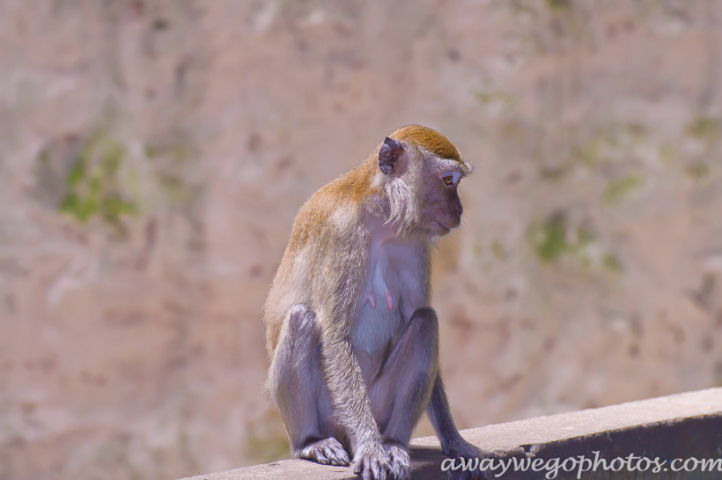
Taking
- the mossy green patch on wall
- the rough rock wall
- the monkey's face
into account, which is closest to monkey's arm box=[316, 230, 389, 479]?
the monkey's face

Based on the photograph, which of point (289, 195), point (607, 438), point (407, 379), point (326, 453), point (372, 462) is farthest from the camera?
point (289, 195)

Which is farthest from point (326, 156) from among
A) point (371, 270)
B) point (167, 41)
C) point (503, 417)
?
point (371, 270)

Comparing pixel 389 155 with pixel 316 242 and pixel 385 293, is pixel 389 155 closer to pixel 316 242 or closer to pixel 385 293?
pixel 316 242

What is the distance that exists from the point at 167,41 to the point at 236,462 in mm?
3527

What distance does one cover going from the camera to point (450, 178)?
3.29 m

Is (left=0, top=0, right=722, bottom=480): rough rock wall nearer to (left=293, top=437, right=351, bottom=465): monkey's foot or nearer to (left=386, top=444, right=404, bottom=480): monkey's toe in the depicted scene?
(left=293, top=437, right=351, bottom=465): monkey's foot

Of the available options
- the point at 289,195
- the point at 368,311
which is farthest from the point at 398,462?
the point at 289,195

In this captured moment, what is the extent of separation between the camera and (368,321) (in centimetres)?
331

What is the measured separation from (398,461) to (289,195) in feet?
13.2

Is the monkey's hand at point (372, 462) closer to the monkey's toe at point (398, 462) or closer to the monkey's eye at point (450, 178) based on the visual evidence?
the monkey's toe at point (398, 462)

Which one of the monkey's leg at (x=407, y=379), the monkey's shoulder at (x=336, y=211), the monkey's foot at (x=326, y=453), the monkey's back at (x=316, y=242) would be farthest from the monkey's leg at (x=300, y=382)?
the monkey's shoulder at (x=336, y=211)

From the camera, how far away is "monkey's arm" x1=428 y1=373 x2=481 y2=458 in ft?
10.6

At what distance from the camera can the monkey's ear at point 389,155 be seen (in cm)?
326

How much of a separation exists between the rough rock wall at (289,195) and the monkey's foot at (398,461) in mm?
3683
